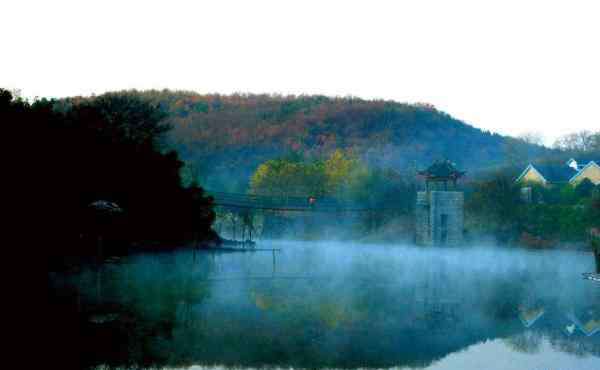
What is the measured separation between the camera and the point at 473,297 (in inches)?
1171

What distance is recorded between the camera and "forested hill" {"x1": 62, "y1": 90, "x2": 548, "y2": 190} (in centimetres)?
12188

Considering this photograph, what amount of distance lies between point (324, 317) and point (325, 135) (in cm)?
11119

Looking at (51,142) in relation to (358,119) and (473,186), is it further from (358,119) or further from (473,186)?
(358,119)

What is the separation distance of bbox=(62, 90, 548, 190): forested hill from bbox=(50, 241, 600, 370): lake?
241ft

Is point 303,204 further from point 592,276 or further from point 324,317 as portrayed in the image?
point 324,317

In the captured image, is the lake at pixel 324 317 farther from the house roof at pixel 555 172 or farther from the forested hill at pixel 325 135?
the forested hill at pixel 325 135

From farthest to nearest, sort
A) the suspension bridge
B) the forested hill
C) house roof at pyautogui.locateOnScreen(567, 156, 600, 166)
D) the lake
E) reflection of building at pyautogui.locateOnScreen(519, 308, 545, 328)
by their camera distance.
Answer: the forested hill, house roof at pyautogui.locateOnScreen(567, 156, 600, 166), the suspension bridge, reflection of building at pyautogui.locateOnScreen(519, 308, 545, 328), the lake

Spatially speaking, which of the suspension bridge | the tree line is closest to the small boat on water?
the tree line

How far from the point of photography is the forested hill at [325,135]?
121875mm

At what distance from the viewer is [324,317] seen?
23.7m

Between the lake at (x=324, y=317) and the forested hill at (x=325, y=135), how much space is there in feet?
241

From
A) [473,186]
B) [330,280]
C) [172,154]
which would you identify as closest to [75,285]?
[330,280]

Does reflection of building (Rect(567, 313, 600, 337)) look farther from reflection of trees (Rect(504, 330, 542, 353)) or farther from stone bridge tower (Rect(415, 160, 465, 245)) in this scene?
stone bridge tower (Rect(415, 160, 465, 245))

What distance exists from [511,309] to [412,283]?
806 cm
